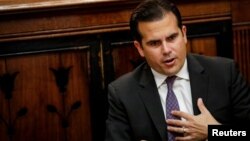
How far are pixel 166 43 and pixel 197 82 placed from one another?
241 millimetres

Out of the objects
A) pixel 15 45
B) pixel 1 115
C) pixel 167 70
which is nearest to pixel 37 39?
pixel 15 45

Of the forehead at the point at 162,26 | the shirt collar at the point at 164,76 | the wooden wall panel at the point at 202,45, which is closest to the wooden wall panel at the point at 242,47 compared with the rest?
the wooden wall panel at the point at 202,45

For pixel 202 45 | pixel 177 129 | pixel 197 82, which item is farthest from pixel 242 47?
pixel 177 129

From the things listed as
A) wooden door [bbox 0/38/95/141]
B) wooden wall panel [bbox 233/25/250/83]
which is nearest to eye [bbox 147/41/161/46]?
wooden door [bbox 0/38/95/141]

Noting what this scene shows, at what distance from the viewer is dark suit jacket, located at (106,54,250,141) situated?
6.44ft

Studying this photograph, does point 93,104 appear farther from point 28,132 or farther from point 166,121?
point 166,121

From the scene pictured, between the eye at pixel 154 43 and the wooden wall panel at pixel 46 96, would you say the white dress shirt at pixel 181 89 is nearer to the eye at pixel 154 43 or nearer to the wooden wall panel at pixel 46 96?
the eye at pixel 154 43

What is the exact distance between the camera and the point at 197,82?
77.8 inches

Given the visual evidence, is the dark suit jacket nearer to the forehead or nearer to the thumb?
the thumb

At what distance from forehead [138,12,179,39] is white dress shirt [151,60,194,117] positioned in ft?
0.66

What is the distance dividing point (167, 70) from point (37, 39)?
82cm

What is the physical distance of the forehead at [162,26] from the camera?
1887 millimetres

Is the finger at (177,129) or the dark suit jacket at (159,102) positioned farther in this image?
the dark suit jacket at (159,102)

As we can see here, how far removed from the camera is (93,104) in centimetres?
249
